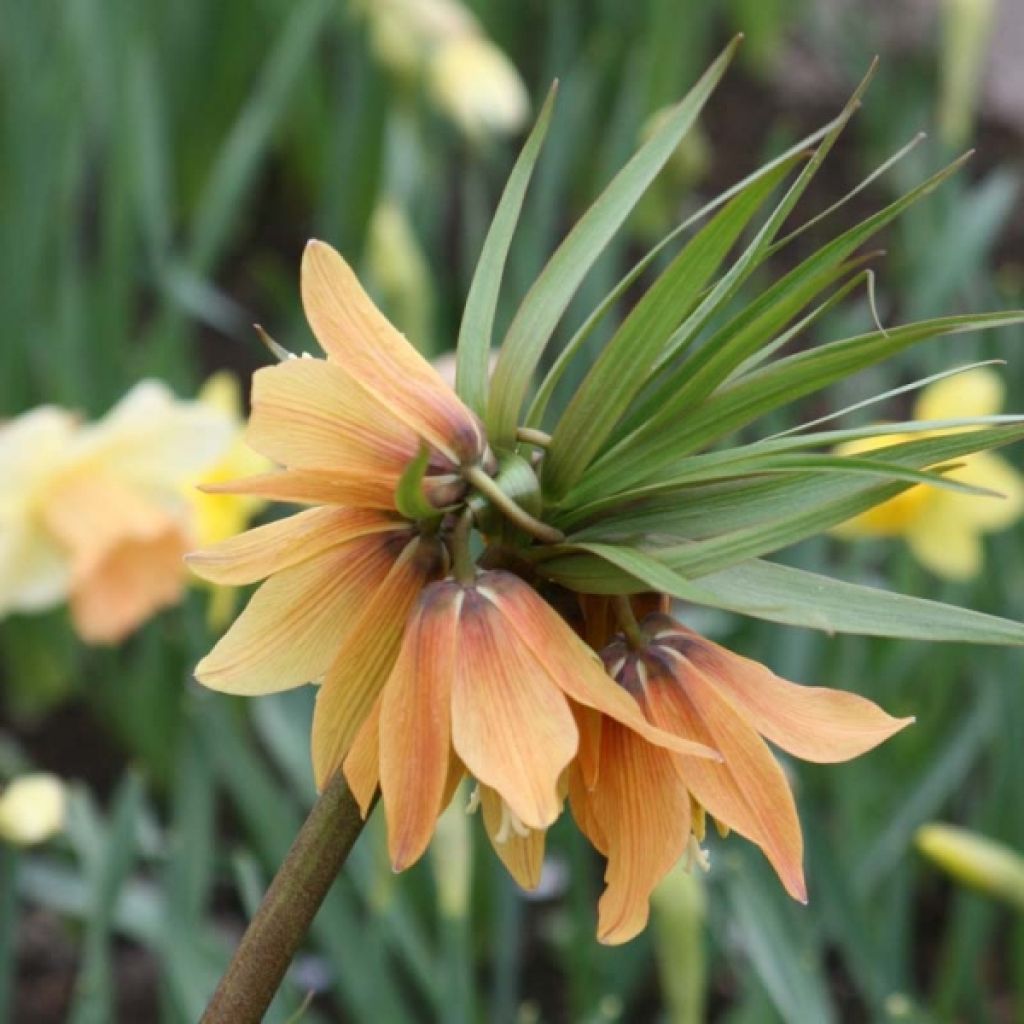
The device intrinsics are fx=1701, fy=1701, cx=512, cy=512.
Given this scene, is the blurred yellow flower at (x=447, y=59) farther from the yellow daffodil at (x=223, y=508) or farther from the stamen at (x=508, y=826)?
the stamen at (x=508, y=826)

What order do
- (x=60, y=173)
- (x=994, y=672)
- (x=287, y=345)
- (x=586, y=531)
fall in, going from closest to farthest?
(x=586, y=531) < (x=994, y=672) < (x=60, y=173) < (x=287, y=345)

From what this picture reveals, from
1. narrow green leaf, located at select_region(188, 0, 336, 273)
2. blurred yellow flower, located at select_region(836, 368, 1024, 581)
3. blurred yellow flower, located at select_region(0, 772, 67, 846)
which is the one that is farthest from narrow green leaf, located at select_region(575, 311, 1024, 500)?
narrow green leaf, located at select_region(188, 0, 336, 273)

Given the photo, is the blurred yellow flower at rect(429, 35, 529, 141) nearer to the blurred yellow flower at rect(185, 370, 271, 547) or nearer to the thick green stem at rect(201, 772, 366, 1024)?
the blurred yellow flower at rect(185, 370, 271, 547)

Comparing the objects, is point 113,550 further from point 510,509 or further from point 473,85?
point 473,85

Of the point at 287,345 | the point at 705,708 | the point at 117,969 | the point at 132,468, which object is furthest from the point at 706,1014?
the point at 705,708

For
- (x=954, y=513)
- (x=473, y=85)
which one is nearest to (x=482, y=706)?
(x=954, y=513)

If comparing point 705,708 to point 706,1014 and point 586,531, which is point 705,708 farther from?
point 706,1014
